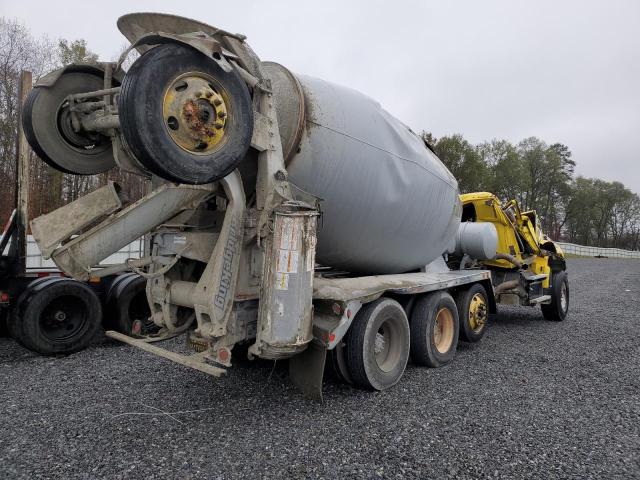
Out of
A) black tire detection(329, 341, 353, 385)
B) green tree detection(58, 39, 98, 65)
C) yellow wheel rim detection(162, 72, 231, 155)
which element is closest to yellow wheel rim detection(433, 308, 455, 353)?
black tire detection(329, 341, 353, 385)

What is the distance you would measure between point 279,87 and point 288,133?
51 centimetres

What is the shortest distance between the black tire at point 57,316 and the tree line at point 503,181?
1616mm

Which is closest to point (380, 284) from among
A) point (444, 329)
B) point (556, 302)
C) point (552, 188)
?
point (444, 329)

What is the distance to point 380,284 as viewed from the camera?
4730mm

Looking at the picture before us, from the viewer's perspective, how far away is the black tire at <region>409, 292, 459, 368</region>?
5336 millimetres

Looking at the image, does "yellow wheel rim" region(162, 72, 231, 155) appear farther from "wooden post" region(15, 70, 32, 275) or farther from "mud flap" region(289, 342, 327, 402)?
"wooden post" region(15, 70, 32, 275)

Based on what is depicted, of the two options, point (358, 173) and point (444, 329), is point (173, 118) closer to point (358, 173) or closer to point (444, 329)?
point (358, 173)

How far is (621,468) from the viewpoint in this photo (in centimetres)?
320

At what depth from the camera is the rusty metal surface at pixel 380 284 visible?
13.4 feet

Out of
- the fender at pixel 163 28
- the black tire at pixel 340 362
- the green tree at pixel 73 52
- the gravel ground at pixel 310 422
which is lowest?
the gravel ground at pixel 310 422

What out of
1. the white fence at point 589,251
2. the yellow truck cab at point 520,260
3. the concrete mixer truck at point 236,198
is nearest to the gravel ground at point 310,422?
the concrete mixer truck at point 236,198

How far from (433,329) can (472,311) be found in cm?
137

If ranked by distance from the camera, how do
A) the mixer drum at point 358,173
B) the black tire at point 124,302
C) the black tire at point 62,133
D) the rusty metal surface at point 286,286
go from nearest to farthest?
the rusty metal surface at point 286,286 → the black tire at point 62,133 → the mixer drum at point 358,173 → the black tire at point 124,302

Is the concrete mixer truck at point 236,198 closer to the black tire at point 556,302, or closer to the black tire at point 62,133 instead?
the black tire at point 62,133
